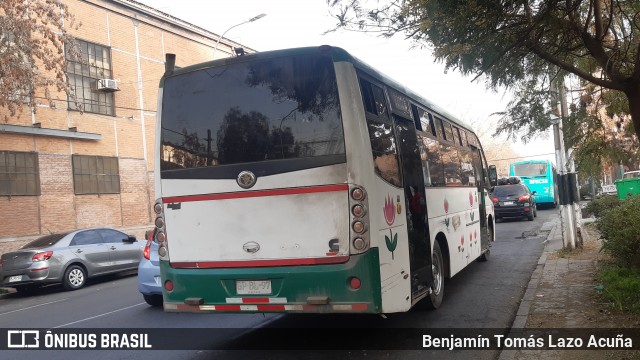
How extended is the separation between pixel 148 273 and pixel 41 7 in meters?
10.9

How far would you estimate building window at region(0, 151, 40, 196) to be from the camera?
19281 millimetres

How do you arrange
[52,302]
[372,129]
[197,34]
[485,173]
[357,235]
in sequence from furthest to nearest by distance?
1. [197,34]
2. [485,173]
3. [52,302]
4. [372,129]
5. [357,235]

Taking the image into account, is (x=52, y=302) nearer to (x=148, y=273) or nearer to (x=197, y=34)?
(x=148, y=273)

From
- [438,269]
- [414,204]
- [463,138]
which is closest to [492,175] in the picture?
[463,138]

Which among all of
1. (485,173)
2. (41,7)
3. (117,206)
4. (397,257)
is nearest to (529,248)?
(485,173)

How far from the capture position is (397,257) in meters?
5.85

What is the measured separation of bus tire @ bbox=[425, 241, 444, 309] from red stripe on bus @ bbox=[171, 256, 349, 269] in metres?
2.45

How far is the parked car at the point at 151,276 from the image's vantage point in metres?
9.06

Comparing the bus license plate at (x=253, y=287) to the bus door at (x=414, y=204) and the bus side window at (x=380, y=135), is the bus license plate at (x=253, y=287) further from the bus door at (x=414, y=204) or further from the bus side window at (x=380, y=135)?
the bus door at (x=414, y=204)

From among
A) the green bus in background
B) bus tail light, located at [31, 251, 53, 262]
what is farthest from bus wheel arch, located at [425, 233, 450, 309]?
the green bus in background

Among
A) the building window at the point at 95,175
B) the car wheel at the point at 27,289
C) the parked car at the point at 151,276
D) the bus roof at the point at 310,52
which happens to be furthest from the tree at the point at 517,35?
the building window at the point at 95,175

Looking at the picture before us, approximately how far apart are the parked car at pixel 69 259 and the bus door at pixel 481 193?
949cm

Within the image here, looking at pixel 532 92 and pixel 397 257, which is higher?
pixel 532 92

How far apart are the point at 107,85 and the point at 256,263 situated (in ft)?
67.1
